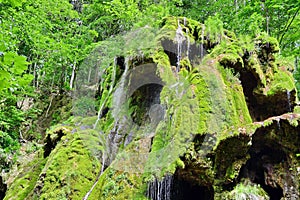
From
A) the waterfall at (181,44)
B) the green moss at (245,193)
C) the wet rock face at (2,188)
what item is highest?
the waterfall at (181,44)

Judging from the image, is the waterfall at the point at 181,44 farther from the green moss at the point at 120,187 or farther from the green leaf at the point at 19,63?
the green leaf at the point at 19,63

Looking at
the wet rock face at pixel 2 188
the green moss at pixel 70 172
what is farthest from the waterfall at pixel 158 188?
the wet rock face at pixel 2 188

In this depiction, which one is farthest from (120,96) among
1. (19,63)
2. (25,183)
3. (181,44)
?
(19,63)

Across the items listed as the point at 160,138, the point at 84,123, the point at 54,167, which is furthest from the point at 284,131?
the point at 84,123

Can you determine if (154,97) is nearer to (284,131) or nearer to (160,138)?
(160,138)

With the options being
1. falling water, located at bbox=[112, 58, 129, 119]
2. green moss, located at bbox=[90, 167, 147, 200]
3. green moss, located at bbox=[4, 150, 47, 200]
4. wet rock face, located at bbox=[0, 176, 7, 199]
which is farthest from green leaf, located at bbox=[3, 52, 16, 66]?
wet rock face, located at bbox=[0, 176, 7, 199]

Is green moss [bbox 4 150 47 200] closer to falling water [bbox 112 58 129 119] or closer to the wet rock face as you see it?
the wet rock face

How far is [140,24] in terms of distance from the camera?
1109 centimetres

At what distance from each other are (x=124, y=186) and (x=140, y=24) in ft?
23.4

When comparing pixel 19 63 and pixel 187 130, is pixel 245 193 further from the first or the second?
pixel 19 63

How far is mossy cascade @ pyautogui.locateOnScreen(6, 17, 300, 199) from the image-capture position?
5.50 meters

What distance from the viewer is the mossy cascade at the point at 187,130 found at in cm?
550

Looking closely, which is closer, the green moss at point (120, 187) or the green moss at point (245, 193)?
the green moss at point (245, 193)

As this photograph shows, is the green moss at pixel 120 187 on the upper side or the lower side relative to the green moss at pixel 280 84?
lower
